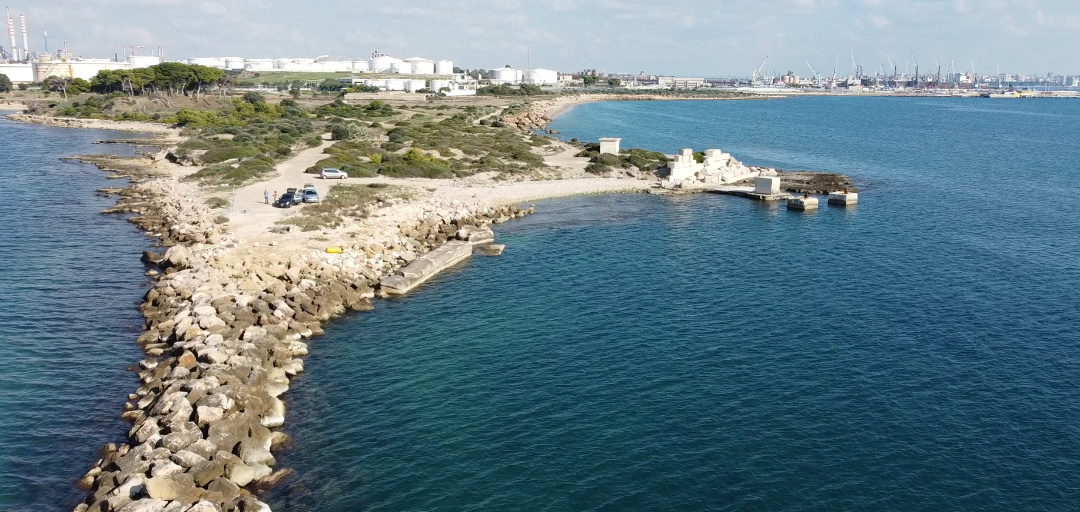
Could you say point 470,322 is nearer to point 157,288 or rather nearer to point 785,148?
point 157,288

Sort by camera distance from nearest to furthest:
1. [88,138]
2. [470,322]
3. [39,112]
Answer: [470,322], [88,138], [39,112]

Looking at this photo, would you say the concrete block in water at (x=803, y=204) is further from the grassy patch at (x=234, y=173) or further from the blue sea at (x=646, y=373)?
the grassy patch at (x=234, y=173)

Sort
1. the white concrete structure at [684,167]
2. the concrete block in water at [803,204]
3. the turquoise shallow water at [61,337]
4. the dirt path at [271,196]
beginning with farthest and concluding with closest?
the white concrete structure at [684,167]
the concrete block in water at [803,204]
the dirt path at [271,196]
the turquoise shallow water at [61,337]

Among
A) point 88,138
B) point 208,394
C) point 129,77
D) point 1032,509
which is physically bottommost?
point 1032,509

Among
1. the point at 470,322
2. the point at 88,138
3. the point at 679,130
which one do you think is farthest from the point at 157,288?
the point at 679,130

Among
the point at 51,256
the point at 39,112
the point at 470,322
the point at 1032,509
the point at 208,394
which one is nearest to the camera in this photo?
the point at 1032,509

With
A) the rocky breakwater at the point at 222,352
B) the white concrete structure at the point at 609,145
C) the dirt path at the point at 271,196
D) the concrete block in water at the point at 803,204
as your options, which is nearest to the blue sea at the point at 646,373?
the rocky breakwater at the point at 222,352

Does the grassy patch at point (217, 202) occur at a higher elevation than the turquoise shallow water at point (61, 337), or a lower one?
higher
